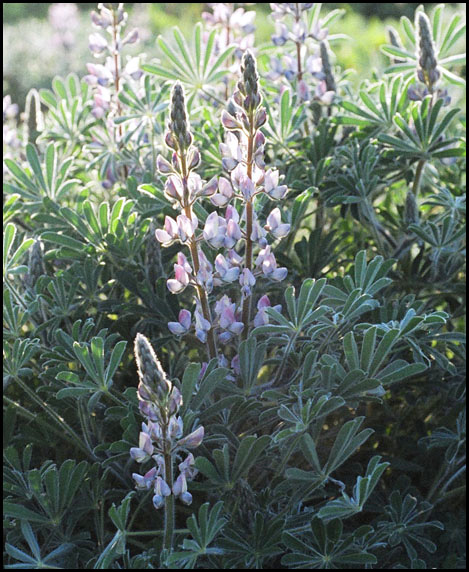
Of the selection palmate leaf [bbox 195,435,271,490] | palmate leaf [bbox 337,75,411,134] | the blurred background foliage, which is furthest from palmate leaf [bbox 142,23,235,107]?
the blurred background foliage

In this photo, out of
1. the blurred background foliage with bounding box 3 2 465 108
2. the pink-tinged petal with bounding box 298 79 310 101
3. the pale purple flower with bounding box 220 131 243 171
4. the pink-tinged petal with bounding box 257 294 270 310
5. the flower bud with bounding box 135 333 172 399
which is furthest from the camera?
the blurred background foliage with bounding box 3 2 465 108

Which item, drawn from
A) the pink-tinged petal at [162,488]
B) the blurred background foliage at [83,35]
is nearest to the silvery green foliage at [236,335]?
the pink-tinged petal at [162,488]

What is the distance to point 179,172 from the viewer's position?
4.87ft

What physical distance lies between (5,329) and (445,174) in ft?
4.78

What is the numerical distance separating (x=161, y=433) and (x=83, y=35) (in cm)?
989

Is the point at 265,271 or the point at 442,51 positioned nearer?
the point at 265,271

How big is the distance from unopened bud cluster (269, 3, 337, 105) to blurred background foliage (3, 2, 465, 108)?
4.10 metres

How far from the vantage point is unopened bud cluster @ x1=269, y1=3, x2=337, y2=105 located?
2309 millimetres

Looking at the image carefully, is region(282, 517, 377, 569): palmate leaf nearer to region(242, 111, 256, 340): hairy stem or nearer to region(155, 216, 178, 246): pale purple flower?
region(242, 111, 256, 340): hairy stem

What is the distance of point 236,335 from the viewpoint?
1655 mm

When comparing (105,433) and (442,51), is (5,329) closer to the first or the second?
(105,433)

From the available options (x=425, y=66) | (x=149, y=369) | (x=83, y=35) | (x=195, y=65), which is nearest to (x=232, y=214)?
(x=149, y=369)

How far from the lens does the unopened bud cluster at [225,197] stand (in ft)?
4.78

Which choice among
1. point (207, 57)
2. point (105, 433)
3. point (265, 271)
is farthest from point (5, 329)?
point (207, 57)
